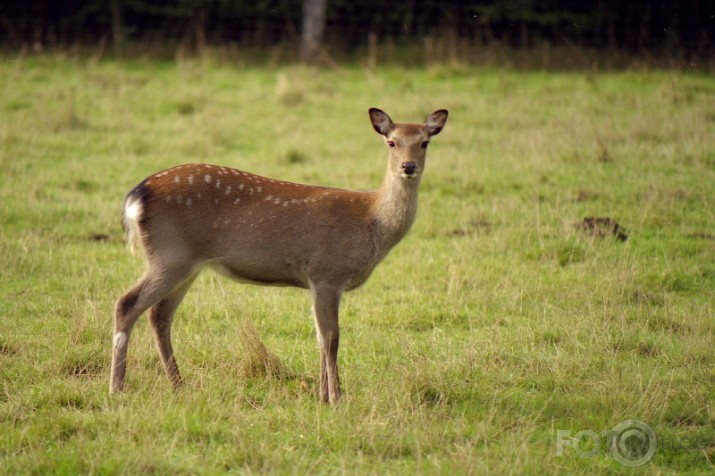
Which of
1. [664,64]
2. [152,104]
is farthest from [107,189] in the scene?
[664,64]

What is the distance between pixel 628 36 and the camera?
18.4 m

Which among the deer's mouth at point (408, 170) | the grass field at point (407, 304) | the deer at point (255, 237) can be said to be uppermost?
the deer's mouth at point (408, 170)

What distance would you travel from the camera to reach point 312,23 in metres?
19.4

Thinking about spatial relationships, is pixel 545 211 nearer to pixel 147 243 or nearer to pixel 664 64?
pixel 147 243

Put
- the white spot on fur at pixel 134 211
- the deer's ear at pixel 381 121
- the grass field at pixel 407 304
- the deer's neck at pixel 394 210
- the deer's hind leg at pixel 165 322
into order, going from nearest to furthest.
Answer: the grass field at pixel 407 304 → the white spot on fur at pixel 134 211 → the deer's hind leg at pixel 165 322 → the deer's neck at pixel 394 210 → the deer's ear at pixel 381 121

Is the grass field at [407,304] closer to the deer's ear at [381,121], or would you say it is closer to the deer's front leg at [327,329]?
the deer's front leg at [327,329]

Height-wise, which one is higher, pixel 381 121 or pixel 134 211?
pixel 381 121

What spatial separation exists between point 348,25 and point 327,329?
1539cm

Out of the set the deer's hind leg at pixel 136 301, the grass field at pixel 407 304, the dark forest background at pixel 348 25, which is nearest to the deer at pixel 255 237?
the deer's hind leg at pixel 136 301

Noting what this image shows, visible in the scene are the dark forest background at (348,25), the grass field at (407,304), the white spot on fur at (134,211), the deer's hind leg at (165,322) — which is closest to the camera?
the grass field at (407,304)

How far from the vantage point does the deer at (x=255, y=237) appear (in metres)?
5.49

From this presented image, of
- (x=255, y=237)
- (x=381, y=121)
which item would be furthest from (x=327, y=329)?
(x=381, y=121)

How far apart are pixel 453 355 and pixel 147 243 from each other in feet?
6.56

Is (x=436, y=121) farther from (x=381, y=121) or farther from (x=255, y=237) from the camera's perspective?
(x=255, y=237)
